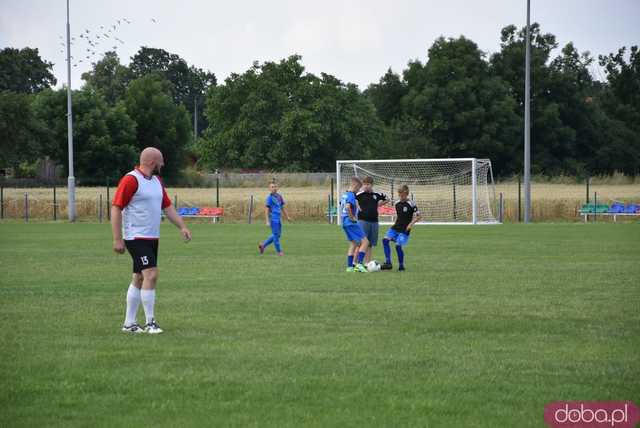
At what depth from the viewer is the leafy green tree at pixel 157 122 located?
79375 millimetres


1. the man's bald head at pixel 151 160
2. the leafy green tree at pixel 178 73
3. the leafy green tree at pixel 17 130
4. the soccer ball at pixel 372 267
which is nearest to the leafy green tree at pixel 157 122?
the leafy green tree at pixel 17 130

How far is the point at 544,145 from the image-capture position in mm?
78625

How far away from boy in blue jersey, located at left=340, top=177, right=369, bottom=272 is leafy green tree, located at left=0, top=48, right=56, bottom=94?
71.5 m

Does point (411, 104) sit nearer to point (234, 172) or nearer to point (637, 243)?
point (234, 172)

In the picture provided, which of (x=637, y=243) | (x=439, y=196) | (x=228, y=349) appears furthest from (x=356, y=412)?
(x=439, y=196)

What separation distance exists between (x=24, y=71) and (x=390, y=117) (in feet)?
118

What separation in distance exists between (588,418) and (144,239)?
5.08 m

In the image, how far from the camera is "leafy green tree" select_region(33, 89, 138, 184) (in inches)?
2753

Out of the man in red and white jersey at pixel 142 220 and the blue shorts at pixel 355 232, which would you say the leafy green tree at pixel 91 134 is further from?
the man in red and white jersey at pixel 142 220

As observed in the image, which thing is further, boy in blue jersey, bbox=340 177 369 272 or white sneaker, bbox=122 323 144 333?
boy in blue jersey, bbox=340 177 369 272

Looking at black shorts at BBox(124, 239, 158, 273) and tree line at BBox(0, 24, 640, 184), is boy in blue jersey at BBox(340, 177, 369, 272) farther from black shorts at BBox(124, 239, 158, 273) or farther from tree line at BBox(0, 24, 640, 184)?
tree line at BBox(0, 24, 640, 184)

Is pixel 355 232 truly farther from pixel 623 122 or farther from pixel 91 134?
pixel 623 122

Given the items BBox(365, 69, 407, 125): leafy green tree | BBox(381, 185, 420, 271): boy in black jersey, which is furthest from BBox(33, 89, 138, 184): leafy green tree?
BBox(381, 185, 420, 271): boy in black jersey

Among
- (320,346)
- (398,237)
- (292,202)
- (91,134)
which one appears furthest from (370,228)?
(91,134)
